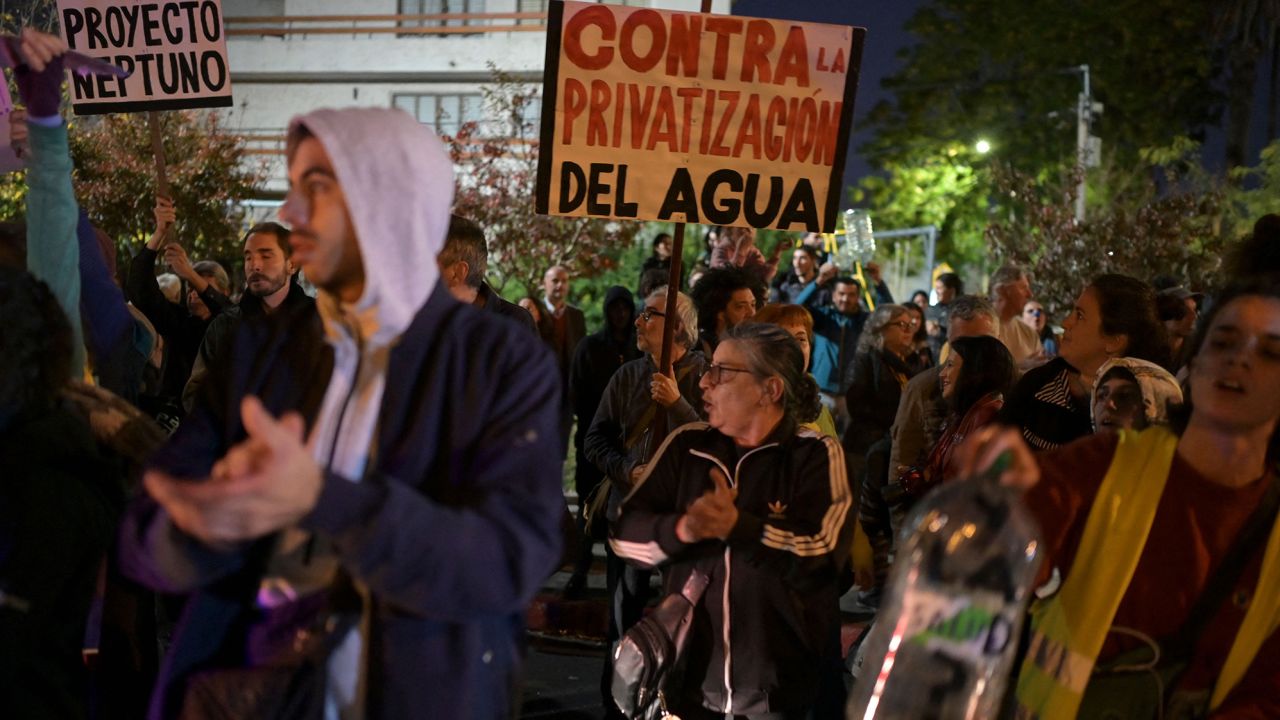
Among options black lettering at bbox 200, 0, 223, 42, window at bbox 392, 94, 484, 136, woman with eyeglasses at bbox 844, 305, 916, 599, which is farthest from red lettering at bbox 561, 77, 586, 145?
window at bbox 392, 94, 484, 136

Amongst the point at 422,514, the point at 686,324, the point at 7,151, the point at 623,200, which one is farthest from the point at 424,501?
the point at 686,324

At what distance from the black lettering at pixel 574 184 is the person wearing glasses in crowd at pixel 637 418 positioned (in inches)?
26.7

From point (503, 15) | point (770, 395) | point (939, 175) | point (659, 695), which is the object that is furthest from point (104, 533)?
point (939, 175)

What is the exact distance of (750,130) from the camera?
6.53 metres

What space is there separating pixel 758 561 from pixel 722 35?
2.84 m

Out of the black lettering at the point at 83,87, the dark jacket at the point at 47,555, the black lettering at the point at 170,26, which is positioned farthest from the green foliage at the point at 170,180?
the dark jacket at the point at 47,555

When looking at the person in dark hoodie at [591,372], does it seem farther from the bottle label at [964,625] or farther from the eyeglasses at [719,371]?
the bottle label at [964,625]

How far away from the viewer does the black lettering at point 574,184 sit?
644 cm

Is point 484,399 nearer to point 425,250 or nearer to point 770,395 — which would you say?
point 425,250

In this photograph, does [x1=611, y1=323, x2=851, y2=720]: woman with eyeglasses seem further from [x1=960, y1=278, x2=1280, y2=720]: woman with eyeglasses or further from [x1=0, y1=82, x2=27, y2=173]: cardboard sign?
[x1=0, y1=82, x2=27, y2=173]: cardboard sign

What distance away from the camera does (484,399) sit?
265 cm

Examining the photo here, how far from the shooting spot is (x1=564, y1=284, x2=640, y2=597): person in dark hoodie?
9.66 meters

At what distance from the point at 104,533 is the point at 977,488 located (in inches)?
80.0

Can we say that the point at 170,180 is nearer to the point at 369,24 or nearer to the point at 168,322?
the point at 168,322
